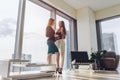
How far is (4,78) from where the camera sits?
1729 millimetres

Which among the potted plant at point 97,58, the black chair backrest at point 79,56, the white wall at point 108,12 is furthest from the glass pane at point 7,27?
the white wall at point 108,12

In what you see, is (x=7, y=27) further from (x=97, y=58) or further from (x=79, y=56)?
(x=97, y=58)

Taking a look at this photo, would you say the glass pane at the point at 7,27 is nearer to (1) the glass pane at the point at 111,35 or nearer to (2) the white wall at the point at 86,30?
(2) the white wall at the point at 86,30

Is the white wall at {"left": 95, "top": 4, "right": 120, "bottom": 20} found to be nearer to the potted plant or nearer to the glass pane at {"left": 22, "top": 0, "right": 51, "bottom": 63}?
the potted plant

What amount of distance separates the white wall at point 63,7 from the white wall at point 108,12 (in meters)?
1.11

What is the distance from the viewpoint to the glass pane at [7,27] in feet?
10.2

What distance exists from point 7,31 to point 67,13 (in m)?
2.65

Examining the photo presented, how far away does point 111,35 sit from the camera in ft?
18.1

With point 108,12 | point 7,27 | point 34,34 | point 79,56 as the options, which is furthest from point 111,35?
point 7,27

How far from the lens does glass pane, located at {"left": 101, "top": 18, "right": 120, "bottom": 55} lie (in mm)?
5328

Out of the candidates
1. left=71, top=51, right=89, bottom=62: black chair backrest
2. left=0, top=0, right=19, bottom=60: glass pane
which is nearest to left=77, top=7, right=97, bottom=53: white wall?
left=71, top=51, right=89, bottom=62: black chair backrest

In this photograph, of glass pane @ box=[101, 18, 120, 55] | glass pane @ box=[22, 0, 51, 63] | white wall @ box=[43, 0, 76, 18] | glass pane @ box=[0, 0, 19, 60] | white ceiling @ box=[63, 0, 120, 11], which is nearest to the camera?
glass pane @ box=[0, 0, 19, 60]

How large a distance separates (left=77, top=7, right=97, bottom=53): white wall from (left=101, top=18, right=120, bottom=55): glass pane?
0.45 meters

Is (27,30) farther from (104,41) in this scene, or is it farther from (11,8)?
(104,41)
